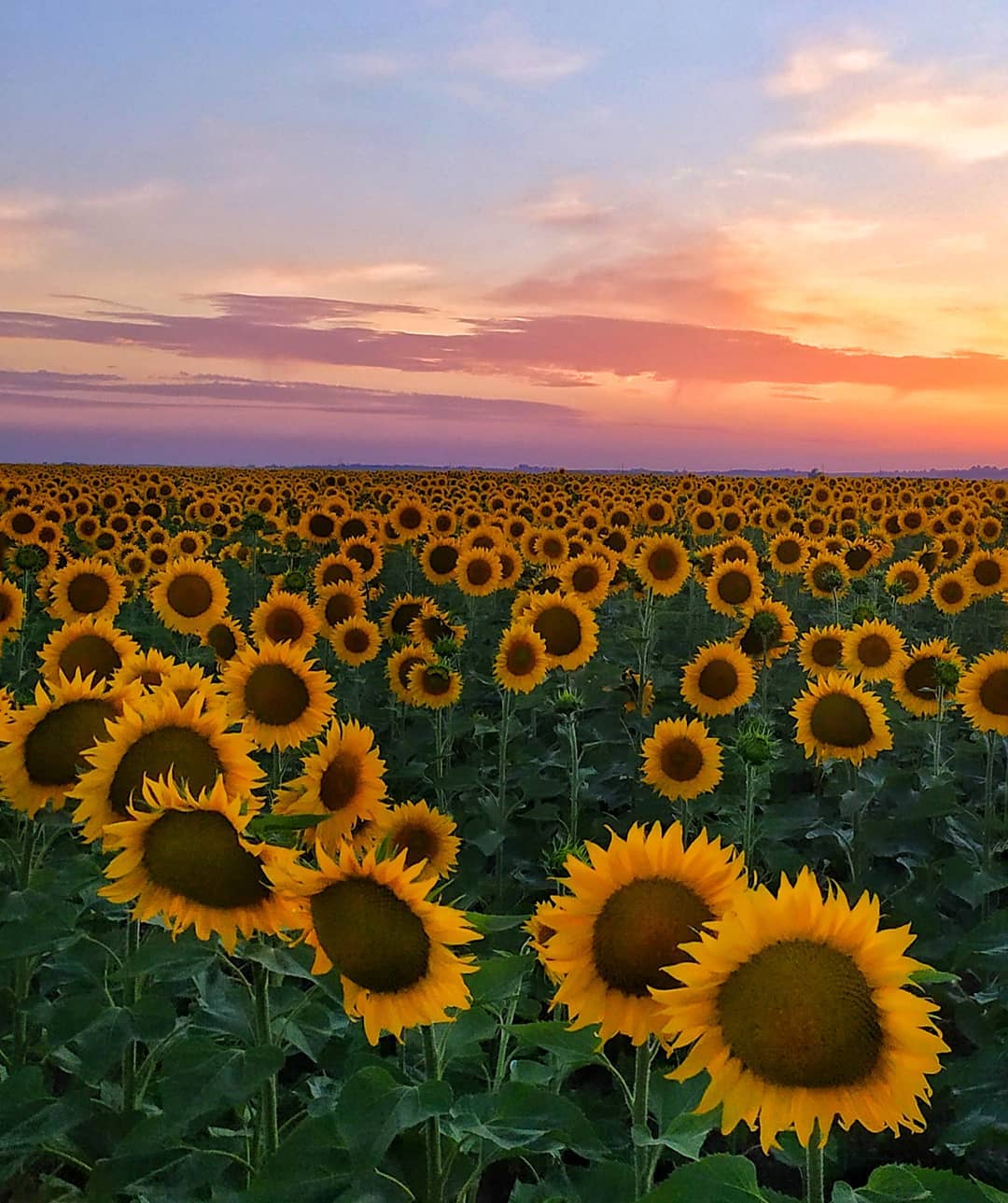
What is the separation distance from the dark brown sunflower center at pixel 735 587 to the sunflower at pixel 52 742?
7.69 metres

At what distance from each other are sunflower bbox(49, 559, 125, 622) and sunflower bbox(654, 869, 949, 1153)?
8.08 metres

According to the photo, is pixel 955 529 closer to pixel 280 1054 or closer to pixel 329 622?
pixel 329 622

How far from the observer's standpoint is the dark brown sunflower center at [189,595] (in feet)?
29.6

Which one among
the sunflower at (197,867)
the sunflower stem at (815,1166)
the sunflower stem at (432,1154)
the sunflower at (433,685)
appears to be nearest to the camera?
the sunflower stem at (815,1166)

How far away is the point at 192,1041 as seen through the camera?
2545mm

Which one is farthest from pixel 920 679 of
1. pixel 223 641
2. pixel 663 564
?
pixel 223 641

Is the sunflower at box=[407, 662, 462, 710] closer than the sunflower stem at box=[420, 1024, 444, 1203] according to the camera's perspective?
No

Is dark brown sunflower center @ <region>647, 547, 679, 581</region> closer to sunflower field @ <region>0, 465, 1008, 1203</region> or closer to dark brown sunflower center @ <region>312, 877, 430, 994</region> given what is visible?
sunflower field @ <region>0, 465, 1008, 1203</region>

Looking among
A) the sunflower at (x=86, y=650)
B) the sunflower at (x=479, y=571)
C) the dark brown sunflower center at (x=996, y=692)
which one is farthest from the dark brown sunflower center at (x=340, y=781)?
the sunflower at (x=479, y=571)

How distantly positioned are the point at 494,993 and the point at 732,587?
8264 millimetres

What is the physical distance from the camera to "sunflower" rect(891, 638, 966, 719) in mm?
7328

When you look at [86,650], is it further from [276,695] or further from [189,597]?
[189,597]

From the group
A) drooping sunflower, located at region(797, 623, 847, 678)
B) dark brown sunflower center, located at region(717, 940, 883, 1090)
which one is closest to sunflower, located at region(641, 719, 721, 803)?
drooping sunflower, located at region(797, 623, 847, 678)

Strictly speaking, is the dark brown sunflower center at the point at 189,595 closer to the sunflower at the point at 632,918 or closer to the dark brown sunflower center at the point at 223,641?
the dark brown sunflower center at the point at 223,641
